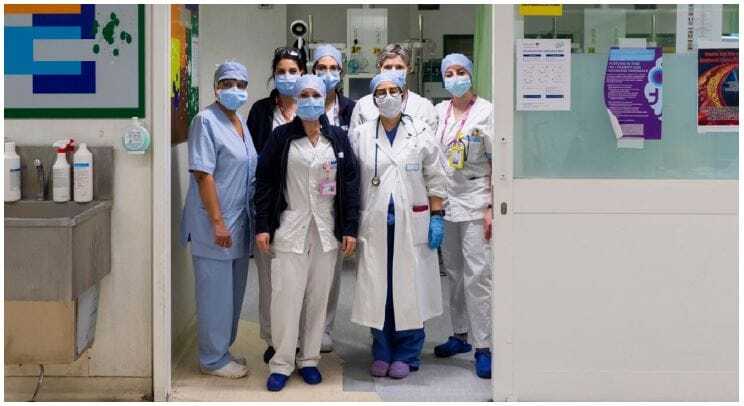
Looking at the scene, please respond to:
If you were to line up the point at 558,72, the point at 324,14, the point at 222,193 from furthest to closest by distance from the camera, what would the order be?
1. the point at 324,14
2. the point at 222,193
3. the point at 558,72

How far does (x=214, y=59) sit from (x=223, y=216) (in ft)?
8.08

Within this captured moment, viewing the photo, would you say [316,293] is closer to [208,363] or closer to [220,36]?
[208,363]

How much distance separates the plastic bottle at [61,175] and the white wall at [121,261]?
7cm

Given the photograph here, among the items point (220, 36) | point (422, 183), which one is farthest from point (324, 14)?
point (422, 183)

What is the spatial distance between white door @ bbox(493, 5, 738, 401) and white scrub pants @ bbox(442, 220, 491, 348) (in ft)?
1.85

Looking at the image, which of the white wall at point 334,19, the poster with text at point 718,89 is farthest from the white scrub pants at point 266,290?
the white wall at point 334,19

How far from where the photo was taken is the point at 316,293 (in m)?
3.51

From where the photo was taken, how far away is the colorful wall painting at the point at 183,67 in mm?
3648

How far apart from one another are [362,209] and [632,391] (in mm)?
1182

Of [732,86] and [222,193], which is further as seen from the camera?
[222,193]

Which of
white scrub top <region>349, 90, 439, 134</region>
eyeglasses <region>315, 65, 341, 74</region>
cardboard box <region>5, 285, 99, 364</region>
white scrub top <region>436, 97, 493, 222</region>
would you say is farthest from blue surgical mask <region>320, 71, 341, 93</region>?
cardboard box <region>5, 285, 99, 364</region>

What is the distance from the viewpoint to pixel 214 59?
5.71 meters

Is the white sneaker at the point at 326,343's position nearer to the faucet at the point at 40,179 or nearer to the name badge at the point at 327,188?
the name badge at the point at 327,188

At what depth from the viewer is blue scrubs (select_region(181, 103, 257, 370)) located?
3.44m
